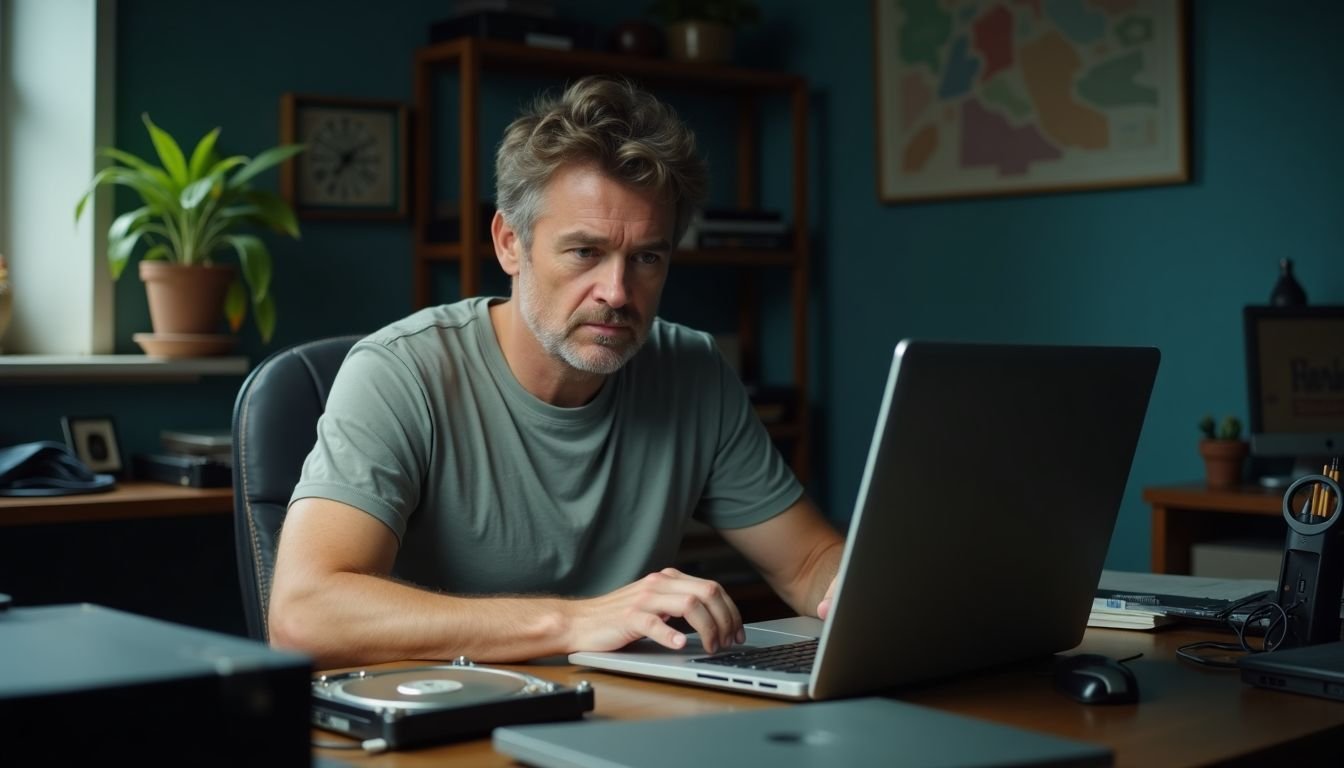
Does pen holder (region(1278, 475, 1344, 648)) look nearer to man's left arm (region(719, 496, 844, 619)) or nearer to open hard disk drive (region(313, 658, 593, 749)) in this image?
man's left arm (region(719, 496, 844, 619))

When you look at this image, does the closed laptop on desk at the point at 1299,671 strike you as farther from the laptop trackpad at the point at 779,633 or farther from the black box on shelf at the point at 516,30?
the black box on shelf at the point at 516,30

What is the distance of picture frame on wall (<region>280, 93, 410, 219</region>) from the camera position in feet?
11.1

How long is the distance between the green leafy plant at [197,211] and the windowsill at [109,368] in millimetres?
95

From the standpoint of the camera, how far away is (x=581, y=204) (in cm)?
172

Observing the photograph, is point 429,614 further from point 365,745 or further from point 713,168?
point 713,168

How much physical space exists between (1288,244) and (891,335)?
105 cm

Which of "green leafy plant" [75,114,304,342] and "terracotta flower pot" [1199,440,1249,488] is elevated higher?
"green leafy plant" [75,114,304,342]

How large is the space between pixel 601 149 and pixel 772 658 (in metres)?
0.70

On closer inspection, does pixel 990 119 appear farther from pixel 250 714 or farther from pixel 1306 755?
pixel 250 714

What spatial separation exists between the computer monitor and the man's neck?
1715 mm

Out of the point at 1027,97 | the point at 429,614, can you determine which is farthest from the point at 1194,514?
the point at 429,614

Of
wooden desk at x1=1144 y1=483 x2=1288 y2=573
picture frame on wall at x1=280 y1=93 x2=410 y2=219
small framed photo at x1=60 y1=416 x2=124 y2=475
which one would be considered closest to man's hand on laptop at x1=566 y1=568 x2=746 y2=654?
wooden desk at x1=1144 y1=483 x2=1288 y2=573

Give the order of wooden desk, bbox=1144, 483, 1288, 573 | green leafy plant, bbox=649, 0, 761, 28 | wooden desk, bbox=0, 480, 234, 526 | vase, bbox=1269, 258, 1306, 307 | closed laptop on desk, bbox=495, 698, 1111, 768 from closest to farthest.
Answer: closed laptop on desk, bbox=495, 698, 1111, 768, wooden desk, bbox=0, 480, 234, 526, wooden desk, bbox=1144, 483, 1288, 573, vase, bbox=1269, 258, 1306, 307, green leafy plant, bbox=649, 0, 761, 28

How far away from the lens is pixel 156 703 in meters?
0.68
